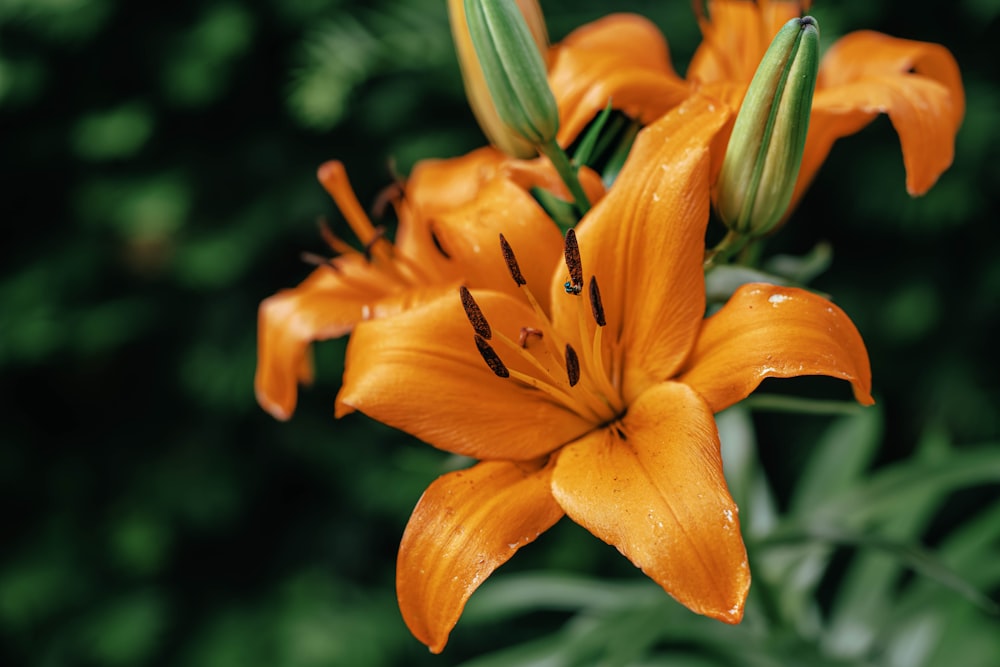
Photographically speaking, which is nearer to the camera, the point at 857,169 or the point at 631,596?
the point at 631,596

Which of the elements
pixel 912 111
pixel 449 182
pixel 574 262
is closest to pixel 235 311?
pixel 449 182

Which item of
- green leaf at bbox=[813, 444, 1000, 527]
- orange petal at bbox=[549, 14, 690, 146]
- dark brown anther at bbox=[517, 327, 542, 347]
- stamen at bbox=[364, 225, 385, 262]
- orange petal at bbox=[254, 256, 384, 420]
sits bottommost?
green leaf at bbox=[813, 444, 1000, 527]

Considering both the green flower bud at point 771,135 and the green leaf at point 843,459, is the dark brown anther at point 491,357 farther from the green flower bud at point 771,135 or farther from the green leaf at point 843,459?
the green leaf at point 843,459

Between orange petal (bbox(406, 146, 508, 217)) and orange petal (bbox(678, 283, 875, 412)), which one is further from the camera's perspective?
orange petal (bbox(406, 146, 508, 217))

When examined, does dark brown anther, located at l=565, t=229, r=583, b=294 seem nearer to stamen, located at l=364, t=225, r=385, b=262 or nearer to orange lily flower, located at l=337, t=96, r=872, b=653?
orange lily flower, located at l=337, t=96, r=872, b=653

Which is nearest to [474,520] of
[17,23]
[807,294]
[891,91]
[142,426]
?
[807,294]

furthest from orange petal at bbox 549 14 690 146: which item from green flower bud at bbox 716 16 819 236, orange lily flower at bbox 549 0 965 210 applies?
green flower bud at bbox 716 16 819 236

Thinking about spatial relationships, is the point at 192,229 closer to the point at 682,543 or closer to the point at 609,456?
the point at 609,456
